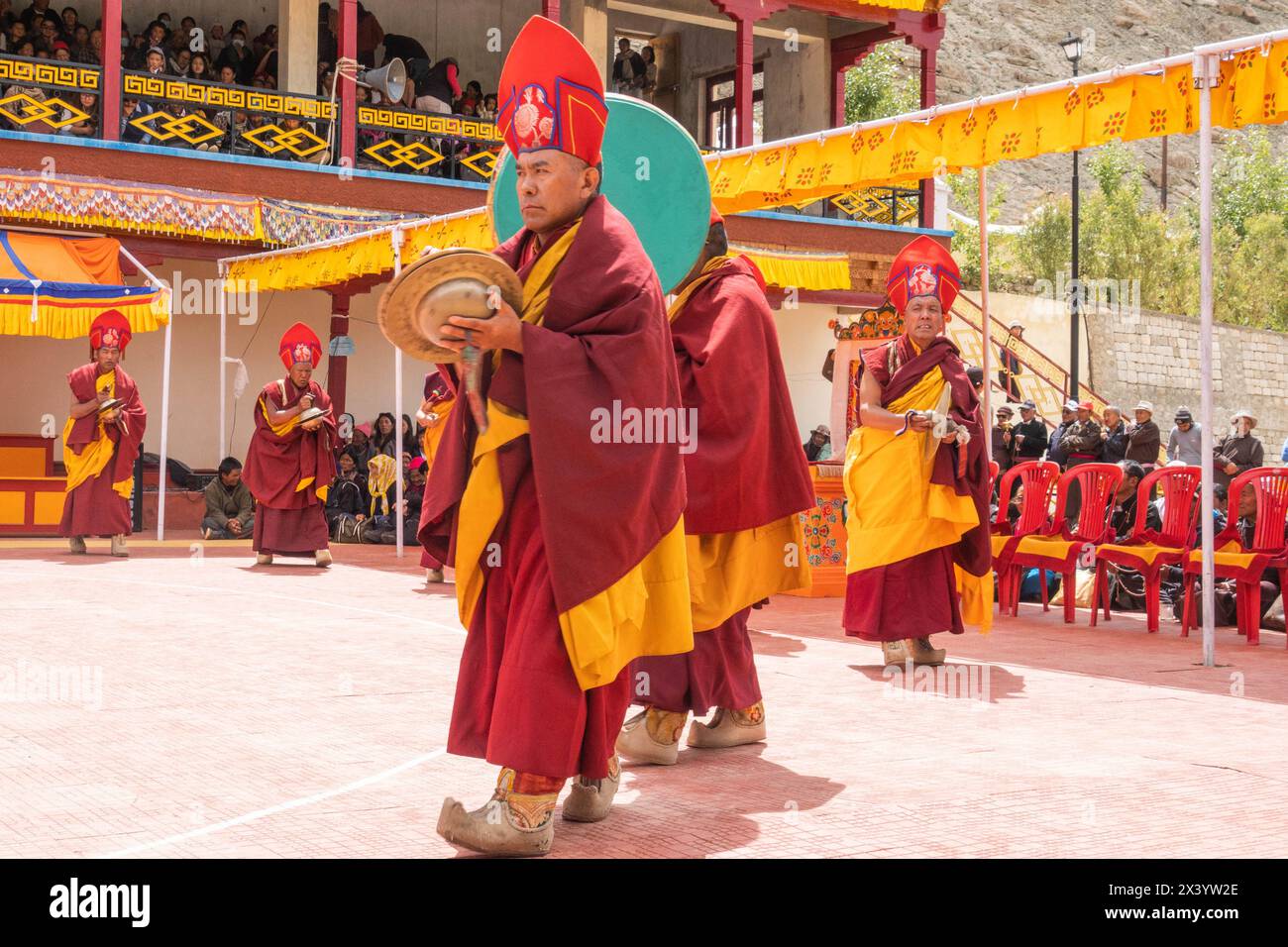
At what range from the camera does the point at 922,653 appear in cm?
663

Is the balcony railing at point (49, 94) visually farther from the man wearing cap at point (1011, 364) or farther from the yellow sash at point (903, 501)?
the man wearing cap at point (1011, 364)

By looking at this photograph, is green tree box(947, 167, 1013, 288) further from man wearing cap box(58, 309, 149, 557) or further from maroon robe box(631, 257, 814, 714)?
maroon robe box(631, 257, 814, 714)

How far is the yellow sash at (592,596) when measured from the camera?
132 inches

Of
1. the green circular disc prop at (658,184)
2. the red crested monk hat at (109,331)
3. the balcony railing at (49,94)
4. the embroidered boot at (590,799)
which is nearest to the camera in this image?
the embroidered boot at (590,799)

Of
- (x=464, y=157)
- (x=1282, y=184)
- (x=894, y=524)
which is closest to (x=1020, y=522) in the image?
(x=894, y=524)

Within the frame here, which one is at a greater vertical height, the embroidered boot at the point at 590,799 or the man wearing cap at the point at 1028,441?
the man wearing cap at the point at 1028,441

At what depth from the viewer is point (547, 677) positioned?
3332mm

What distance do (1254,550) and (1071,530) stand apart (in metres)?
1.46

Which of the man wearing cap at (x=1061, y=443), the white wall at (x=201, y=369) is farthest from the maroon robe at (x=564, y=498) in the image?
the white wall at (x=201, y=369)

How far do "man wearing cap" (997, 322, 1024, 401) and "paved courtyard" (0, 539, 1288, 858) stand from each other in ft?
51.0

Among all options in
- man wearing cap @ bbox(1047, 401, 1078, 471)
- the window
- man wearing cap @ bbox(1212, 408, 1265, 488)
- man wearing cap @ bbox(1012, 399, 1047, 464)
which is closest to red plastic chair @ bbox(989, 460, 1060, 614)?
man wearing cap @ bbox(1212, 408, 1265, 488)

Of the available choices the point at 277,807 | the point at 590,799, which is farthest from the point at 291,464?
the point at 590,799

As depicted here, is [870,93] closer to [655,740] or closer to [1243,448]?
[1243,448]

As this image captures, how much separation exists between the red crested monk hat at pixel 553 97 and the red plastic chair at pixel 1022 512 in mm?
5910
